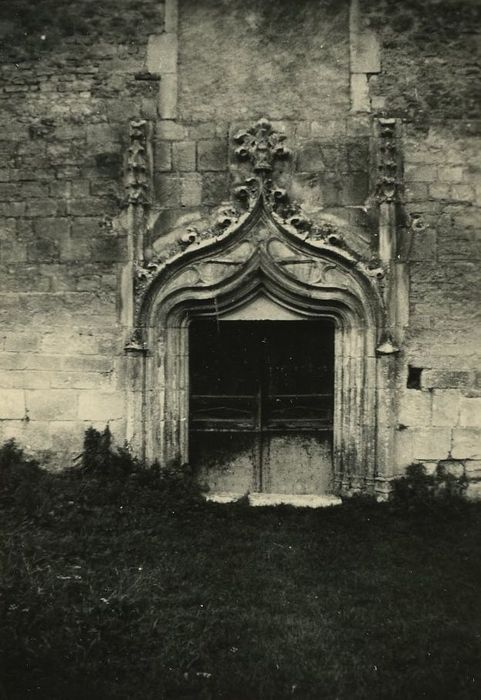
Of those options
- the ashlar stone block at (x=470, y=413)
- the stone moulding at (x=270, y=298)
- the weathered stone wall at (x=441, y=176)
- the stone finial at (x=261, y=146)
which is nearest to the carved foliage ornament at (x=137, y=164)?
the stone moulding at (x=270, y=298)

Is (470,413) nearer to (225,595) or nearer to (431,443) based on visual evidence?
(431,443)

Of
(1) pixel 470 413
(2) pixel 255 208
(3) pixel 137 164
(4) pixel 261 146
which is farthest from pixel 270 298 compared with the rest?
(1) pixel 470 413

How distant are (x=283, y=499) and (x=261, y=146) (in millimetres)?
3515

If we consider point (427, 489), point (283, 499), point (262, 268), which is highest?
point (262, 268)

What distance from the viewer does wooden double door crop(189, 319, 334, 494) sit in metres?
6.39

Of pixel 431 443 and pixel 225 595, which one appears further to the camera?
pixel 431 443

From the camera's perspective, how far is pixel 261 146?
6.00m

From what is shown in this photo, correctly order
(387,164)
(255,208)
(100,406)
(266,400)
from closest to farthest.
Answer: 1. (387,164)
2. (255,208)
3. (100,406)
4. (266,400)

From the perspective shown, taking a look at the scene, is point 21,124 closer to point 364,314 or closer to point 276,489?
point 364,314

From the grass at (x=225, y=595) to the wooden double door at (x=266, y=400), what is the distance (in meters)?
0.63

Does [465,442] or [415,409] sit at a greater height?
[415,409]

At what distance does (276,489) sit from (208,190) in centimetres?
316

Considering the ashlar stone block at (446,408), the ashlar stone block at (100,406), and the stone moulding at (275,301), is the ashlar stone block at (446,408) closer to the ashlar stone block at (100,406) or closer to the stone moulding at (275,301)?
the stone moulding at (275,301)

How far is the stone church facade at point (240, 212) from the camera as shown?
6.01 metres
